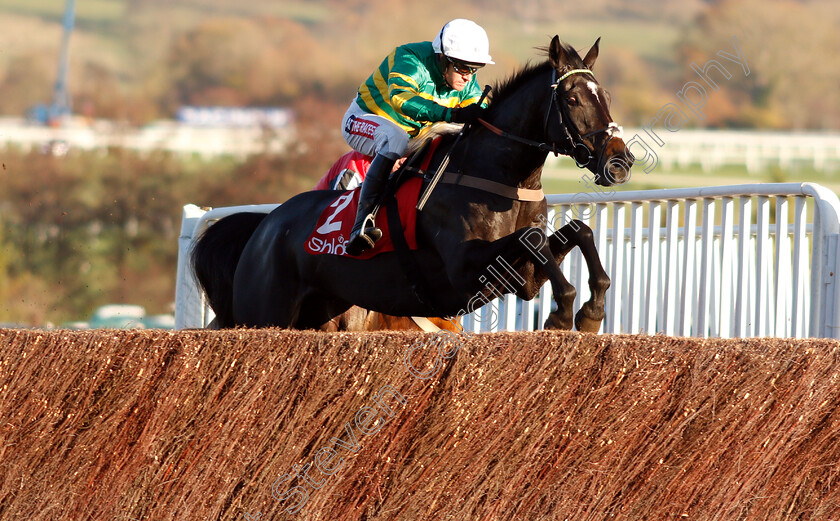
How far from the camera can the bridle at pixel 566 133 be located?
4465 millimetres

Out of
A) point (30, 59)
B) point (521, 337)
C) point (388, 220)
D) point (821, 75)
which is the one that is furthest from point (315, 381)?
point (821, 75)

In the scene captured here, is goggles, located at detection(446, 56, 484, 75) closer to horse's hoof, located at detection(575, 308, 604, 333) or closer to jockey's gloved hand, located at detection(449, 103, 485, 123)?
jockey's gloved hand, located at detection(449, 103, 485, 123)

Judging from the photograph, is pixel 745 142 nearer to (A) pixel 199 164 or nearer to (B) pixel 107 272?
(A) pixel 199 164

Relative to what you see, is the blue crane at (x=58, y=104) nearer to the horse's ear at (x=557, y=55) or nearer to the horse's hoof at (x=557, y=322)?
the horse's ear at (x=557, y=55)

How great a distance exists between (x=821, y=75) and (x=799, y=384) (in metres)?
64.5

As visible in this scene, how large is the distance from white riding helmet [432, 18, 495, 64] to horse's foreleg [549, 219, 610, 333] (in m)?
1.08

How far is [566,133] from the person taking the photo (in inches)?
181

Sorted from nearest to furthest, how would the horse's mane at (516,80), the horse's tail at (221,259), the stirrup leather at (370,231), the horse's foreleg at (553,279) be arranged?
the horse's foreleg at (553,279)
the horse's mane at (516,80)
the stirrup leather at (370,231)
the horse's tail at (221,259)

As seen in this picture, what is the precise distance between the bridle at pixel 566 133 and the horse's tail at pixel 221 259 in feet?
7.22

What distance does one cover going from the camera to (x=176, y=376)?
305 cm

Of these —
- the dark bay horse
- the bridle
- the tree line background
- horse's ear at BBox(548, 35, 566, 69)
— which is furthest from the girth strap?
the tree line background

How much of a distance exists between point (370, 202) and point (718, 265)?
1700 millimetres

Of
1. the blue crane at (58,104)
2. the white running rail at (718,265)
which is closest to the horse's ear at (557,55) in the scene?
the white running rail at (718,265)

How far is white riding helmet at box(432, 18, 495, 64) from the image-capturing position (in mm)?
5078
